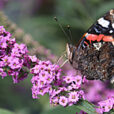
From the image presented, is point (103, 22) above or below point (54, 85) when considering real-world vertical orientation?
above

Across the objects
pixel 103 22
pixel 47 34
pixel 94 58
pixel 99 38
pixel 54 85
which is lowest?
pixel 47 34

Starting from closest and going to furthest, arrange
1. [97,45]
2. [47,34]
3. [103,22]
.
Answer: [103,22] < [97,45] < [47,34]

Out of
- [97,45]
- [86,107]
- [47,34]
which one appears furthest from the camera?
[47,34]

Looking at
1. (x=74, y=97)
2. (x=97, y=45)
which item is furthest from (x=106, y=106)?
(x=97, y=45)

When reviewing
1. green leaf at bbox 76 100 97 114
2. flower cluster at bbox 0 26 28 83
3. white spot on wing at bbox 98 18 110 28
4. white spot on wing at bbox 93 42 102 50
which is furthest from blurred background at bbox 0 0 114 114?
green leaf at bbox 76 100 97 114

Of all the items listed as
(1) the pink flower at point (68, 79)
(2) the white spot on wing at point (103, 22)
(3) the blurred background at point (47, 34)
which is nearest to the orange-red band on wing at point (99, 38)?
(2) the white spot on wing at point (103, 22)

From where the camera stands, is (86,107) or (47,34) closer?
(86,107)

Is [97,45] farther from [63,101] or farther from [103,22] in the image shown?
[63,101]

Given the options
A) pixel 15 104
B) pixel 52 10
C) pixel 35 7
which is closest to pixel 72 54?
pixel 15 104
